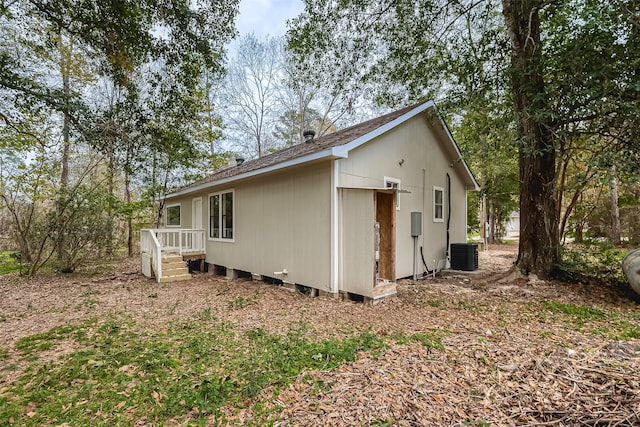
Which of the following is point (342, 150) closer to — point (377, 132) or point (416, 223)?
point (377, 132)

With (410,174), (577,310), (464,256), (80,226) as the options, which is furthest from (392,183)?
(80,226)

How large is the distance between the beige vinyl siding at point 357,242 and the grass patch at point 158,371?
1.57m

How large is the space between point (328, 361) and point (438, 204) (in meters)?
6.80

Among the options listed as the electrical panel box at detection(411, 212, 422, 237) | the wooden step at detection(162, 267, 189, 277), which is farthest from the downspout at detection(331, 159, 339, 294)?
the wooden step at detection(162, 267, 189, 277)

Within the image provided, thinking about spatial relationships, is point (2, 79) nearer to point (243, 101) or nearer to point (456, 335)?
point (456, 335)

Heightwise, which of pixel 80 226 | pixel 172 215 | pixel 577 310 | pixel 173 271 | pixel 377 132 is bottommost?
pixel 173 271

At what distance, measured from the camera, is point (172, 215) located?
1303 centimetres

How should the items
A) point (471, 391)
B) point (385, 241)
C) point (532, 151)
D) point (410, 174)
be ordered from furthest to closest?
point (410, 174)
point (385, 241)
point (532, 151)
point (471, 391)

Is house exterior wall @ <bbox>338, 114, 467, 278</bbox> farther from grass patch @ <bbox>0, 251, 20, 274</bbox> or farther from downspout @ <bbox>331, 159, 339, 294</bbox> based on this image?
grass patch @ <bbox>0, 251, 20, 274</bbox>

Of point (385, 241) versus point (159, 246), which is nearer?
point (385, 241)

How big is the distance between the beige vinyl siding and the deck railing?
5.48m

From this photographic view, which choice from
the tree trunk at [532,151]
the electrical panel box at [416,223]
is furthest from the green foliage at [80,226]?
the tree trunk at [532,151]

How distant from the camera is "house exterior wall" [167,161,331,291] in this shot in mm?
5965

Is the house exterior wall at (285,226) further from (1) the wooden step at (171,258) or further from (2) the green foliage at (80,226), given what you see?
(2) the green foliage at (80,226)
